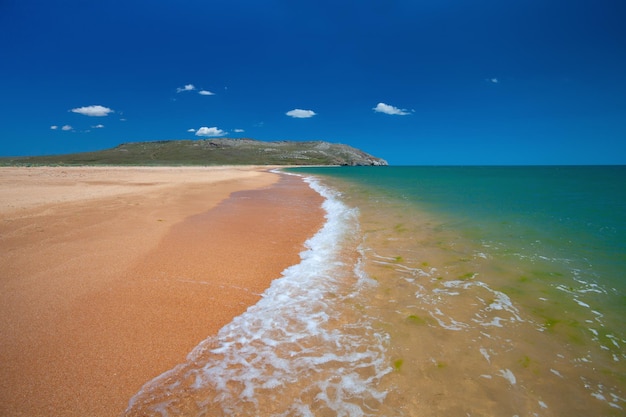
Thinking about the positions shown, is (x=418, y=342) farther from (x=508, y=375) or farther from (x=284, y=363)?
(x=284, y=363)

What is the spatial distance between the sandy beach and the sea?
426 millimetres

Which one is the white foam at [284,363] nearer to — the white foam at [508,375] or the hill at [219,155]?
the white foam at [508,375]

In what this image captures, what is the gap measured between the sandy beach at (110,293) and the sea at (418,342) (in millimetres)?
426

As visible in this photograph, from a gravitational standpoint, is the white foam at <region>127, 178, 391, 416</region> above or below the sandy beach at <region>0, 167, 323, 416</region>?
below

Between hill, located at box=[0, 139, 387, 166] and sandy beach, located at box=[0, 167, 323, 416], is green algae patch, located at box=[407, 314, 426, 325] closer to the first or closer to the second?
sandy beach, located at box=[0, 167, 323, 416]

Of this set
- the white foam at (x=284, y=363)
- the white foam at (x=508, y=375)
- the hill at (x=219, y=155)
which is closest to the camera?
the white foam at (x=284, y=363)

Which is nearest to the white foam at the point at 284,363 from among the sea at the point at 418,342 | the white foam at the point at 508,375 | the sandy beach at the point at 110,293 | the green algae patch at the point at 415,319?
the sea at the point at 418,342

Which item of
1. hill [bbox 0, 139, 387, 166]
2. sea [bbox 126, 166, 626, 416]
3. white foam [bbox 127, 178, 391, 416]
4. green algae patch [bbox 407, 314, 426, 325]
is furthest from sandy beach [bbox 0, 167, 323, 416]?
hill [bbox 0, 139, 387, 166]

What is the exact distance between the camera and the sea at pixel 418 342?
121 inches

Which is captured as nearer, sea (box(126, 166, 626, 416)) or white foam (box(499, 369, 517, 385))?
sea (box(126, 166, 626, 416))

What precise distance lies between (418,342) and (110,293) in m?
4.89

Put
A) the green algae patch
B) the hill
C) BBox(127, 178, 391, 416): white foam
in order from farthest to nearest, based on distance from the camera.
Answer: the hill < the green algae patch < BBox(127, 178, 391, 416): white foam

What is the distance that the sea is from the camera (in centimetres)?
306

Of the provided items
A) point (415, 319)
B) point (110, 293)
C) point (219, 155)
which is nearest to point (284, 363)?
point (415, 319)
